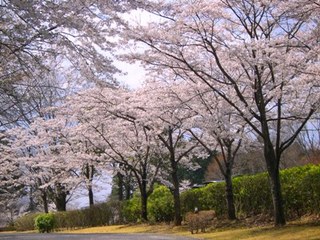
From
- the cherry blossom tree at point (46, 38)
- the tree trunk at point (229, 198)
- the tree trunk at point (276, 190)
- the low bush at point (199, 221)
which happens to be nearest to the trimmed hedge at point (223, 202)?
the tree trunk at point (229, 198)

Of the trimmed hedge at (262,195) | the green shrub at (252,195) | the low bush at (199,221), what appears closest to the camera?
the trimmed hedge at (262,195)

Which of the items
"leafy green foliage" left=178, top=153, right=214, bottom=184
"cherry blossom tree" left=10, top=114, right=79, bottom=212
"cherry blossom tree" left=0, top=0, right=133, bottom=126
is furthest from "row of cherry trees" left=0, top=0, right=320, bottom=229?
"leafy green foliage" left=178, top=153, right=214, bottom=184

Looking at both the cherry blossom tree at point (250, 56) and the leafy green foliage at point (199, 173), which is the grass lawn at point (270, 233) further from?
the leafy green foliage at point (199, 173)

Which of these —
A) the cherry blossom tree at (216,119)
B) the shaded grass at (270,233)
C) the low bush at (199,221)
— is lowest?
the shaded grass at (270,233)

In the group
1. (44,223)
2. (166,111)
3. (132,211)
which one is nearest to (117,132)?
(132,211)

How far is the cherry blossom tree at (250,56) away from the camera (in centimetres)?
1234

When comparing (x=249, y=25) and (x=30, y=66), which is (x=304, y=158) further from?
(x=30, y=66)

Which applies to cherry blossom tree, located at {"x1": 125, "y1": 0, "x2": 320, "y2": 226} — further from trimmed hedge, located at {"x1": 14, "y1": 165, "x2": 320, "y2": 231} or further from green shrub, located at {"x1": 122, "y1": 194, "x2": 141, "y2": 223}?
green shrub, located at {"x1": 122, "y1": 194, "x2": 141, "y2": 223}

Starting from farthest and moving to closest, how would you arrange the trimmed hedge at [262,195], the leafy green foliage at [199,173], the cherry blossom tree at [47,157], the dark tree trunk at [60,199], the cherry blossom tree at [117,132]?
the leafy green foliage at [199,173] < the dark tree trunk at [60,199] < the cherry blossom tree at [47,157] < the cherry blossom tree at [117,132] < the trimmed hedge at [262,195]

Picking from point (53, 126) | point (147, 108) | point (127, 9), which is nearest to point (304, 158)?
point (53, 126)

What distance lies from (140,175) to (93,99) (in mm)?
5672

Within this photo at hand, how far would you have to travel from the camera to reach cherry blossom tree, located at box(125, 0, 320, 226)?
40.5 ft

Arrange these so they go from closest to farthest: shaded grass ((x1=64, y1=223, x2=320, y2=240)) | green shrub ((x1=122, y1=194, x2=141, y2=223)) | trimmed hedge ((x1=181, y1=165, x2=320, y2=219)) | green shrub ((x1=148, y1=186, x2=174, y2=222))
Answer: shaded grass ((x1=64, y1=223, x2=320, y2=240)) < trimmed hedge ((x1=181, y1=165, x2=320, y2=219)) < green shrub ((x1=148, y1=186, x2=174, y2=222)) < green shrub ((x1=122, y1=194, x2=141, y2=223))

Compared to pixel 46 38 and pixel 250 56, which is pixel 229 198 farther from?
pixel 46 38
